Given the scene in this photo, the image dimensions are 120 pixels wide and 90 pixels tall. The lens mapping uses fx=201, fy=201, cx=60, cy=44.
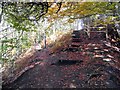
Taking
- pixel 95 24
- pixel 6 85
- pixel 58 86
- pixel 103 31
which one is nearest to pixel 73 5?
pixel 95 24

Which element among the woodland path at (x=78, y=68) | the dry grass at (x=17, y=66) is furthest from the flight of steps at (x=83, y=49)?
the dry grass at (x=17, y=66)

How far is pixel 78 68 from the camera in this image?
251cm

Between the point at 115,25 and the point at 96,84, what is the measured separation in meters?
0.94

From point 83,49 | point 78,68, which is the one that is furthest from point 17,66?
point 83,49

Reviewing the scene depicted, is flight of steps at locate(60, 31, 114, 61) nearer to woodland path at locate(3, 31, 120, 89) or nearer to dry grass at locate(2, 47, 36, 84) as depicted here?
woodland path at locate(3, 31, 120, 89)

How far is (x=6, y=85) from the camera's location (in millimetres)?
2379

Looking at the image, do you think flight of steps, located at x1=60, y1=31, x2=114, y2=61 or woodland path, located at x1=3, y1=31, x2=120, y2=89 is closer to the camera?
woodland path, located at x1=3, y1=31, x2=120, y2=89

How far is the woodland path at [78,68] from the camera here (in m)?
2.38

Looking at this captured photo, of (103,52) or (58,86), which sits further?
(103,52)

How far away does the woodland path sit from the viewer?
7.80 feet

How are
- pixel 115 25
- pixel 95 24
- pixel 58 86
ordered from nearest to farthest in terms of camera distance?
pixel 58 86 → pixel 95 24 → pixel 115 25

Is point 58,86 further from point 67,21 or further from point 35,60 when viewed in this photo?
point 67,21

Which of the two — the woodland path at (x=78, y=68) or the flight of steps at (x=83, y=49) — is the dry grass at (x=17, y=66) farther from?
the flight of steps at (x=83, y=49)

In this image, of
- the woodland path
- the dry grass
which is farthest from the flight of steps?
the dry grass
